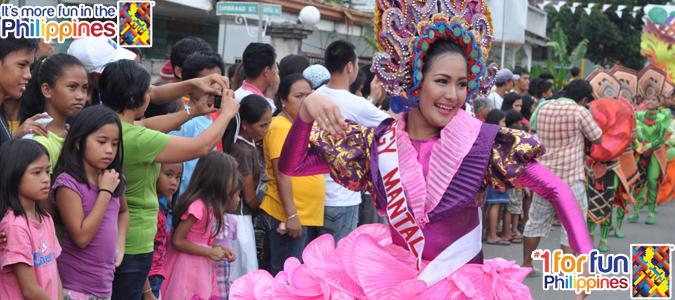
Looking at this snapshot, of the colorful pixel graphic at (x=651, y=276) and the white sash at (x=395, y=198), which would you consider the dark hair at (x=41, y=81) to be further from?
the colorful pixel graphic at (x=651, y=276)

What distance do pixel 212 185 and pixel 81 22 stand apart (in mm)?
2347

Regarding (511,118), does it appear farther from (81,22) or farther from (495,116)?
(81,22)

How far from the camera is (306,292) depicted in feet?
13.8

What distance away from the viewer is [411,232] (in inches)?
170

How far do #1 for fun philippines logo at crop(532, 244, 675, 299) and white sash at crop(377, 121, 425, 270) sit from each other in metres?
3.84

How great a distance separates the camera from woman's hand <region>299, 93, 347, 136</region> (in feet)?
13.4

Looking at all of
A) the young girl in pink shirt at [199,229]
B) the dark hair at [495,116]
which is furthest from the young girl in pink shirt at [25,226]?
the dark hair at [495,116]

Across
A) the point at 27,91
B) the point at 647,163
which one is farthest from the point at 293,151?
the point at 647,163

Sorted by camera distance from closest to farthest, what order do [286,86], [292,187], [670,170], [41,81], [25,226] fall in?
1. [25,226]
2. [41,81]
3. [292,187]
4. [286,86]
5. [670,170]

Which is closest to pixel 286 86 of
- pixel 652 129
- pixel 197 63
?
pixel 197 63

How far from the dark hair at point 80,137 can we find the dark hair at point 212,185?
1.21 metres

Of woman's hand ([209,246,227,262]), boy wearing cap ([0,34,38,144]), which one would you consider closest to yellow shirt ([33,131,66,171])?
boy wearing cap ([0,34,38,144])

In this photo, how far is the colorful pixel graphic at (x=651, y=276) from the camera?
28.9 ft

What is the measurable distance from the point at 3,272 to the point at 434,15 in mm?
2123
